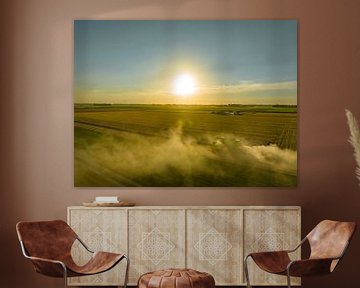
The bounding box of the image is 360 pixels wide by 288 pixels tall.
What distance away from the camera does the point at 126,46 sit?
7.23 m

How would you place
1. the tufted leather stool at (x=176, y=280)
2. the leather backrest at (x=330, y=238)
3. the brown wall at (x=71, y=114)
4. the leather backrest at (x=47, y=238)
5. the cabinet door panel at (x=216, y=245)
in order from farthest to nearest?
the brown wall at (x=71, y=114) → the cabinet door panel at (x=216, y=245) → the leather backrest at (x=47, y=238) → the leather backrest at (x=330, y=238) → the tufted leather stool at (x=176, y=280)

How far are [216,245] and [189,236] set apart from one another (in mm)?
270

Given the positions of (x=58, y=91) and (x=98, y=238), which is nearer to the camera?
A: (x=98, y=238)

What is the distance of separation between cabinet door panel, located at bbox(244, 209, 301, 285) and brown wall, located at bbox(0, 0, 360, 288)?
0.40 meters

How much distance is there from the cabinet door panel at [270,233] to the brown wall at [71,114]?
0.40 metres

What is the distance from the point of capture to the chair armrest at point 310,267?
5879 mm

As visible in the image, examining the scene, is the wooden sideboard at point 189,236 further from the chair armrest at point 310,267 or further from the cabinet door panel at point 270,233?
the chair armrest at point 310,267

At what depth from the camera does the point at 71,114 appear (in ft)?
23.6

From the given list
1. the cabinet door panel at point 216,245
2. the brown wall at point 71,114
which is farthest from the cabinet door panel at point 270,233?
the brown wall at point 71,114

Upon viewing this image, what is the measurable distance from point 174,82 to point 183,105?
0.25 metres

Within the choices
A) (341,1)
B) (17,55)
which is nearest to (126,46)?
(17,55)

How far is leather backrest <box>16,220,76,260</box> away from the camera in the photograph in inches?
247

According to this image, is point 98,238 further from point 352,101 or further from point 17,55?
point 352,101

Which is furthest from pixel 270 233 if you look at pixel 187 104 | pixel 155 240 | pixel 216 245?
pixel 187 104
